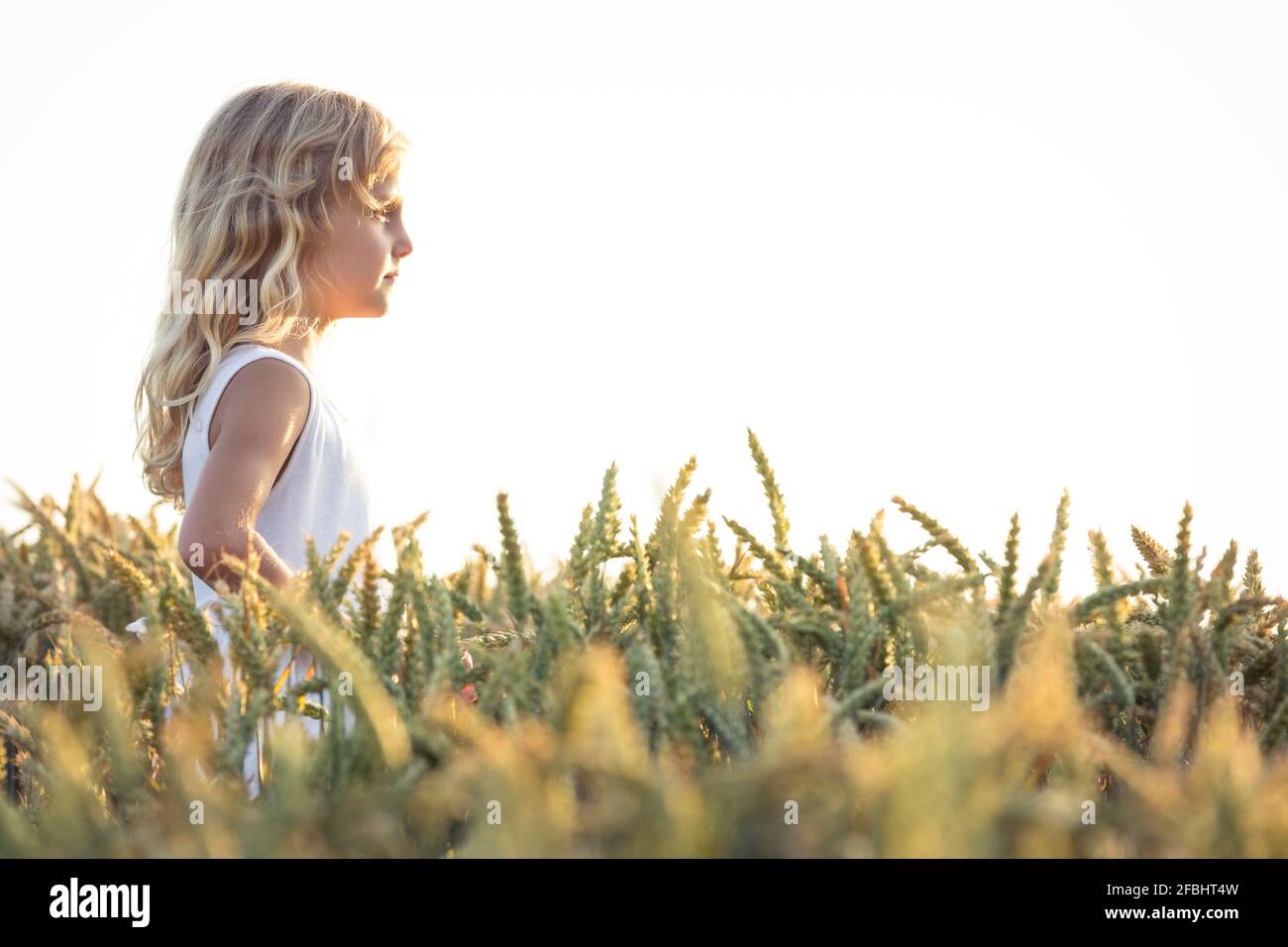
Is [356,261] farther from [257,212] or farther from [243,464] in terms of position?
[243,464]

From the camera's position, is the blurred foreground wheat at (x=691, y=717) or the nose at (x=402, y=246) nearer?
the blurred foreground wheat at (x=691, y=717)

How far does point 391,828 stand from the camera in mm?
1140

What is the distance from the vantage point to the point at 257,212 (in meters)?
3.15

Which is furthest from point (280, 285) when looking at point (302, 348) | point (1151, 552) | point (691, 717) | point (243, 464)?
point (1151, 552)

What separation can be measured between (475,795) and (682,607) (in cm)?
56

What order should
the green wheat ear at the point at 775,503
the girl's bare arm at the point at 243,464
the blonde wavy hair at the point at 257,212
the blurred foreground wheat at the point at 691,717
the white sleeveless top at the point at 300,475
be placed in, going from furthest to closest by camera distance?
the blonde wavy hair at the point at 257,212 < the white sleeveless top at the point at 300,475 < the girl's bare arm at the point at 243,464 < the green wheat ear at the point at 775,503 < the blurred foreground wheat at the point at 691,717

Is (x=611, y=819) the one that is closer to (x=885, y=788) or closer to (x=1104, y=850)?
(x=885, y=788)

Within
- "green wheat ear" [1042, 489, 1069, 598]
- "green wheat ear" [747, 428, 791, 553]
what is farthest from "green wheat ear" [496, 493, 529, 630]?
"green wheat ear" [1042, 489, 1069, 598]

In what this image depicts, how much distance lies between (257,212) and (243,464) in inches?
37.6

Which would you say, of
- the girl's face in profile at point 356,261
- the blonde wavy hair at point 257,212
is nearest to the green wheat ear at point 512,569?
the blonde wavy hair at point 257,212

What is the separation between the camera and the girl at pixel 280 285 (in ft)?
9.45

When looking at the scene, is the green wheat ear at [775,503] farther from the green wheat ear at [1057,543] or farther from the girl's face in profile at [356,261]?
the girl's face in profile at [356,261]
